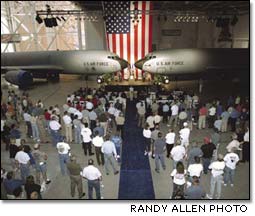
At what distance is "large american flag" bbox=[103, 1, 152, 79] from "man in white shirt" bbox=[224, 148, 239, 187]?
1333cm

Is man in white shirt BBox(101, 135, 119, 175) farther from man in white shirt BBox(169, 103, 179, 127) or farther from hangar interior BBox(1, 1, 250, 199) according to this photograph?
man in white shirt BBox(169, 103, 179, 127)

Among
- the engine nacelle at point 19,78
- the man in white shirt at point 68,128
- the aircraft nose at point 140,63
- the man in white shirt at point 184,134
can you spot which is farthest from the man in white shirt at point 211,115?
the engine nacelle at point 19,78

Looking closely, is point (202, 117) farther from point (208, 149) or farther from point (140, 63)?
point (140, 63)

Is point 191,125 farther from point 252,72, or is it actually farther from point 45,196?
point 45,196

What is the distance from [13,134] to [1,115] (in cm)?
245

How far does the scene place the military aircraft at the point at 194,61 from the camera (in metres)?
20.5

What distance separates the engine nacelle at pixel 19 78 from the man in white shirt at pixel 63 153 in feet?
42.9

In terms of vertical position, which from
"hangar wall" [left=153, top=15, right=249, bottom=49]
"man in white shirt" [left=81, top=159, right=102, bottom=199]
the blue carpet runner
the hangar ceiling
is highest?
the hangar ceiling

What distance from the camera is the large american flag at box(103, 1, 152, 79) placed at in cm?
1975

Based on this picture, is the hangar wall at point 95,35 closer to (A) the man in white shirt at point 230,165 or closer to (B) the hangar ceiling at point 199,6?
(B) the hangar ceiling at point 199,6

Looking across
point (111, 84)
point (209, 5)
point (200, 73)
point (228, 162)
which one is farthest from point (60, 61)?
point (228, 162)

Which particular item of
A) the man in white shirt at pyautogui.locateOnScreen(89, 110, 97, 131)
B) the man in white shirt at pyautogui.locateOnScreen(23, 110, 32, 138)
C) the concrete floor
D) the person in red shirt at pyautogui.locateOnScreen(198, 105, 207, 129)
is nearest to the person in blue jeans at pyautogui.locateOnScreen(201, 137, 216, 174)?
the concrete floor

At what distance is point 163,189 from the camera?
9.03m

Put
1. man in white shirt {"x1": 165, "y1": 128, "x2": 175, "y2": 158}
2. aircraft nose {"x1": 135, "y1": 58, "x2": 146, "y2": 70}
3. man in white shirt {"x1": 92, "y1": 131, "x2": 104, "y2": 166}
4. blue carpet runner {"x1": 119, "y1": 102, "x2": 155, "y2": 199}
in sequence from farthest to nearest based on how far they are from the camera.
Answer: aircraft nose {"x1": 135, "y1": 58, "x2": 146, "y2": 70} → man in white shirt {"x1": 165, "y1": 128, "x2": 175, "y2": 158} → man in white shirt {"x1": 92, "y1": 131, "x2": 104, "y2": 166} → blue carpet runner {"x1": 119, "y1": 102, "x2": 155, "y2": 199}
